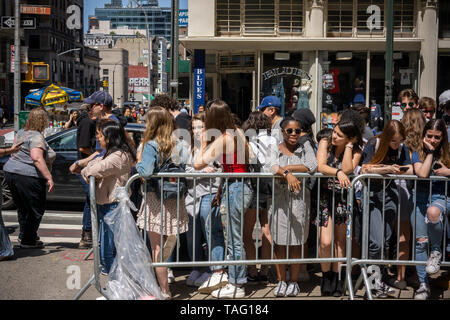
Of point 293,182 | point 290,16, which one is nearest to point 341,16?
A: point 290,16

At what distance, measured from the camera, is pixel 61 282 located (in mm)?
5703

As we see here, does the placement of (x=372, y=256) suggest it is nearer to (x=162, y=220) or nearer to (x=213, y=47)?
(x=162, y=220)

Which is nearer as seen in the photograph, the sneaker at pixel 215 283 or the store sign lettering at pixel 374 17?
the sneaker at pixel 215 283

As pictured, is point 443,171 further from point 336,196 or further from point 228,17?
point 228,17

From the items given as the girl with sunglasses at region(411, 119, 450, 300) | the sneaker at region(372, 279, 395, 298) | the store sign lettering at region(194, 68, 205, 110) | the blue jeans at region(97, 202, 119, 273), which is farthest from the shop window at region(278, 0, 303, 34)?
the sneaker at region(372, 279, 395, 298)

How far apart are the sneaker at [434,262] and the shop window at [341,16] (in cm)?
1274

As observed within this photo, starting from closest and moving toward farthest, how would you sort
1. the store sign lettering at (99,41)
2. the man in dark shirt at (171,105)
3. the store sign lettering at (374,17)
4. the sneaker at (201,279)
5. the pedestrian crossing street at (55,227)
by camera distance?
the sneaker at (201,279) < the man in dark shirt at (171,105) < the pedestrian crossing street at (55,227) < the store sign lettering at (374,17) < the store sign lettering at (99,41)

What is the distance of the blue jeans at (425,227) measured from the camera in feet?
17.3

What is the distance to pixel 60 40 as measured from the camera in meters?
90.9

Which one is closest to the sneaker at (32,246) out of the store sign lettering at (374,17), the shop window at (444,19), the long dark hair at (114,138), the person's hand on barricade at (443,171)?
the long dark hair at (114,138)

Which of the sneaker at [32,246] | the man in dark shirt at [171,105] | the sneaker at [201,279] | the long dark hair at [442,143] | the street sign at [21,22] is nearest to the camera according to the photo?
the long dark hair at [442,143]

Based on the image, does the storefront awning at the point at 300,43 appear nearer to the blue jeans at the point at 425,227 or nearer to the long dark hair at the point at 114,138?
the long dark hair at the point at 114,138

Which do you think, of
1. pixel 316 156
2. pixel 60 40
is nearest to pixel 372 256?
pixel 316 156

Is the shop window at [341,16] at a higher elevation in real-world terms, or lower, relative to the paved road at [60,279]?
higher
